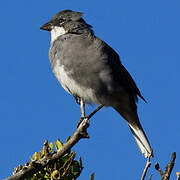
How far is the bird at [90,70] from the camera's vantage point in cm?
514

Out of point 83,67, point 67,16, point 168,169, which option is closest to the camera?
point 168,169

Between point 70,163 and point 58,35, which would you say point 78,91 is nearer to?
point 58,35

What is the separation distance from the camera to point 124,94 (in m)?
5.68

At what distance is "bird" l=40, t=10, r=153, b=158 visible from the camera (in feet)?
16.9

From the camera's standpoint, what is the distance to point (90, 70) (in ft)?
16.8

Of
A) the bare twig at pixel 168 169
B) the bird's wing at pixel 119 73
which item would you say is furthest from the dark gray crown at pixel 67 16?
the bare twig at pixel 168 169

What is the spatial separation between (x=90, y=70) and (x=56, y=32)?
1.15m

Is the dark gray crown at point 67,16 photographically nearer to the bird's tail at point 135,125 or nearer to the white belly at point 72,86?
the white belly at point 72,86

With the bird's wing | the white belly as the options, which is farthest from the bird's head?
the white belly

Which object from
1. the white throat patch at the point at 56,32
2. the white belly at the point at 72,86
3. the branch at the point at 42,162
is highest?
the white throat patch at the point at 56,32

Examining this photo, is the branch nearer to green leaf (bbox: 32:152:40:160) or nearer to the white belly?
green leaf (bbox: 32:152:40:160)

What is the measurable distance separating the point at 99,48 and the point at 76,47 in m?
0.37

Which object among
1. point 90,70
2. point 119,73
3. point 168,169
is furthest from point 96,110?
point 168,169

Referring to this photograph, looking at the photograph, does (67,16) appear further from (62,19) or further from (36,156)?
(36,156)
